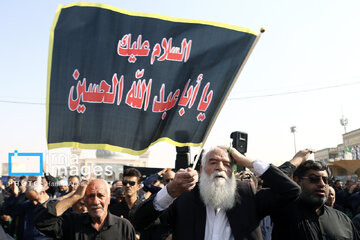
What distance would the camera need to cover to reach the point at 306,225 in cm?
308

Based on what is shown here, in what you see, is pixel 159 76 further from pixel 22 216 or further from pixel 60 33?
pixel 22 216

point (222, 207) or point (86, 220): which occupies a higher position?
point (222, 207)

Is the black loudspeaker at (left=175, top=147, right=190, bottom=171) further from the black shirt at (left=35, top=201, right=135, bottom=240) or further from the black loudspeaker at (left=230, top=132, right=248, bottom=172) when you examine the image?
the black shirt at (left=35, top=201, right=135, bottom=240)

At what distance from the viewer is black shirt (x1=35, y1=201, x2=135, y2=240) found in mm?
3322

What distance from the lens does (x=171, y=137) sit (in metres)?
4.62

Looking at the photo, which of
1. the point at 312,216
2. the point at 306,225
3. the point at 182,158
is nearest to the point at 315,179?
the point at 312,216

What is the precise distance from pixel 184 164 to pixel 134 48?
1.85 metres

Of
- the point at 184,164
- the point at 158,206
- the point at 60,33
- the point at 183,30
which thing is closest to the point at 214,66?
the point at 183,30

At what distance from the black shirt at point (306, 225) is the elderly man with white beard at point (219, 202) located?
1.12ft

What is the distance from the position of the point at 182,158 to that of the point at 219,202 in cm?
136

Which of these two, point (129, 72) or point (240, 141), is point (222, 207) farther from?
point (129, 72)

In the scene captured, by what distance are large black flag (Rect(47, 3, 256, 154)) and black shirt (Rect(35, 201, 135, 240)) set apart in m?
1.35

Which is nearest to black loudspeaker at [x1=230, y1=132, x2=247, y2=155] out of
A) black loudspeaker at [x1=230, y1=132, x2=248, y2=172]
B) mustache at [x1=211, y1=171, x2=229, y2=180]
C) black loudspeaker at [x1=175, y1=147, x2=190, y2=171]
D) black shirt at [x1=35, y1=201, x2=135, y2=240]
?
black loudspeaker at [x1=230, y1=132, x2=248, y2=172]

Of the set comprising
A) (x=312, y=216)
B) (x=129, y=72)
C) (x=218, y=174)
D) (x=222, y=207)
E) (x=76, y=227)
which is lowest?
(x=76, y=227)
